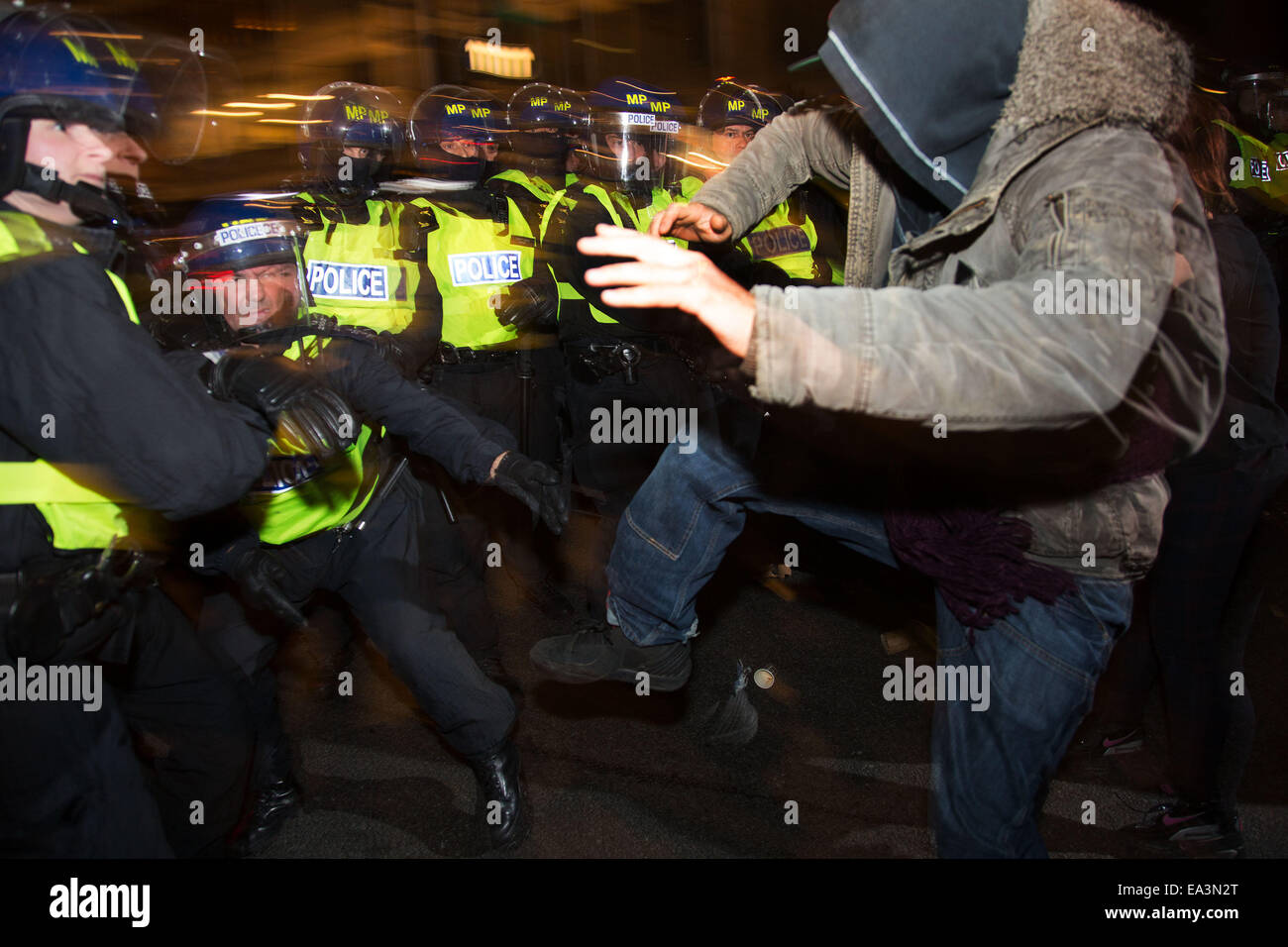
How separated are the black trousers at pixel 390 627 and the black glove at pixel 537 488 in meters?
0.48

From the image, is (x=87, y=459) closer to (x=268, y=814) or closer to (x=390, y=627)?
(x=390, y=627)

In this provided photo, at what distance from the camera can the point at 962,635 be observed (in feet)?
6.25

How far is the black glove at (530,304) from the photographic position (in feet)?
14.1

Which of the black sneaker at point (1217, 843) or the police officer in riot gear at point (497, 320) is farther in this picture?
the police officer in riot gear at point (497, 320)

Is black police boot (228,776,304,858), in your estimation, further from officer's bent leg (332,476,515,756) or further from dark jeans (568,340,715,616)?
dark jeans (568,340,715,616)

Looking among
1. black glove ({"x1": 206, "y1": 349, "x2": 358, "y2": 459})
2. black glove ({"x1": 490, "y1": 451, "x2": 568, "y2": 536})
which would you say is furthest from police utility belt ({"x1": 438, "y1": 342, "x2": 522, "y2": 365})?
black glove ({"x1": 206, "y1": 349, "x2": 358, "y2": 459})

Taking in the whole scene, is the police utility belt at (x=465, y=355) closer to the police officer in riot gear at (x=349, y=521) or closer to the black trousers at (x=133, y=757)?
the police officer in riot gear at (x=349, y=521)

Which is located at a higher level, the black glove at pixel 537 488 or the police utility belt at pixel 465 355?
the police utility belt at pixel 465 355

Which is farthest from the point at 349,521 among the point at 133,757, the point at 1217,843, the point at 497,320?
the point at 1217,843

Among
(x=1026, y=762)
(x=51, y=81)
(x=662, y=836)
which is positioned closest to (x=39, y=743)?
(x=51, y=81)

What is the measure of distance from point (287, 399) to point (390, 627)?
86cm

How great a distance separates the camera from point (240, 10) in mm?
9391

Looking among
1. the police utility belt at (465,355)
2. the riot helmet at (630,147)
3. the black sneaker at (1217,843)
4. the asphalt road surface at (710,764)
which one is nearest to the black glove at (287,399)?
the asphalt road surface at (710,764)

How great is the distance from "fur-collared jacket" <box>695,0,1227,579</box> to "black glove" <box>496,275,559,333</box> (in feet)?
7.82
